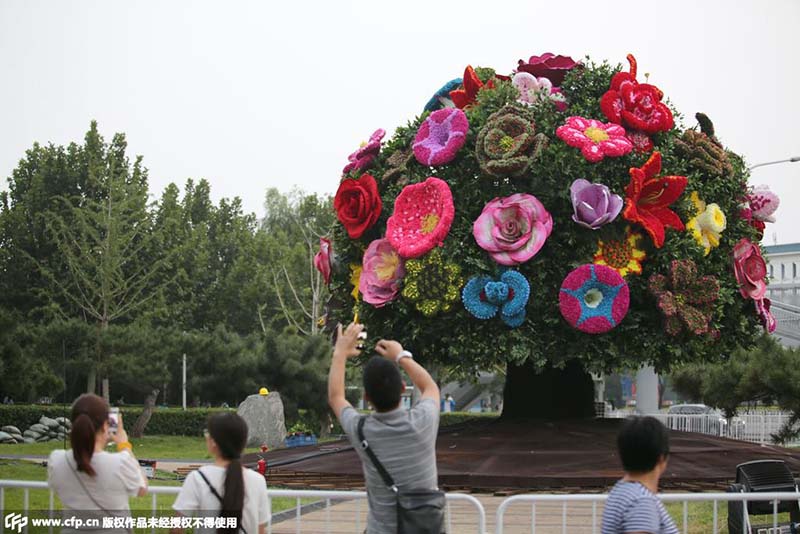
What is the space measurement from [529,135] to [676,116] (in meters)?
2.98

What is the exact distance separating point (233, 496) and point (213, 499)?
0.38 feet

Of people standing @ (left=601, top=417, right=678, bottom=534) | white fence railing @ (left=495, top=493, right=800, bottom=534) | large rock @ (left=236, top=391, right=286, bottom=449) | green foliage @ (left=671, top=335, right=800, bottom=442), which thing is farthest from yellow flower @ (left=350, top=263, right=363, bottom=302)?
people standing @ (left=601, top=417, right=678, bottom=534)

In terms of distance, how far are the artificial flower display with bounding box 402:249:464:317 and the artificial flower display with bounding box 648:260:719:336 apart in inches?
108

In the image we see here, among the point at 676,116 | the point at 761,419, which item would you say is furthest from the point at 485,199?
the point at 761,419

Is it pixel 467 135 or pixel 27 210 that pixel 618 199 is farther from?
pixel 27 210

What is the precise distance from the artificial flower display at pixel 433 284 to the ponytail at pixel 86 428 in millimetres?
9328

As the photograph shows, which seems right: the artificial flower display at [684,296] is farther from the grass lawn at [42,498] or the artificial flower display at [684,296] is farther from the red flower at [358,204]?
the grass lawn at [42,498]

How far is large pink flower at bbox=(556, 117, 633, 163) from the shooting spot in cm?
1478

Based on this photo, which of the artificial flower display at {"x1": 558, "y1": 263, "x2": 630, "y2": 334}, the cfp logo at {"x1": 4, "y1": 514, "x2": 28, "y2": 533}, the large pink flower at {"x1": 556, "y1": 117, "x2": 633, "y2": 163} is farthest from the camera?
the large pink flower at {"x1": 556, "y1": 117, "x2": 633, "y2": 163}

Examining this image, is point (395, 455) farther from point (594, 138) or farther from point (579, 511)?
point (594, 138)

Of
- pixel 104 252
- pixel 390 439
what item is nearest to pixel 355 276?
pixel 390 439

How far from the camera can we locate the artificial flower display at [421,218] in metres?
15.0

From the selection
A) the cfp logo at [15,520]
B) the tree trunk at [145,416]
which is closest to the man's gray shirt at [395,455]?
the cfp logo at [15,520]

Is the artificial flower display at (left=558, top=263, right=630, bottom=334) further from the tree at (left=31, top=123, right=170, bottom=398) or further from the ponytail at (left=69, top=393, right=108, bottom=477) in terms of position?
→ the tree at (left=31, top=123, right=170, bottom=398)
